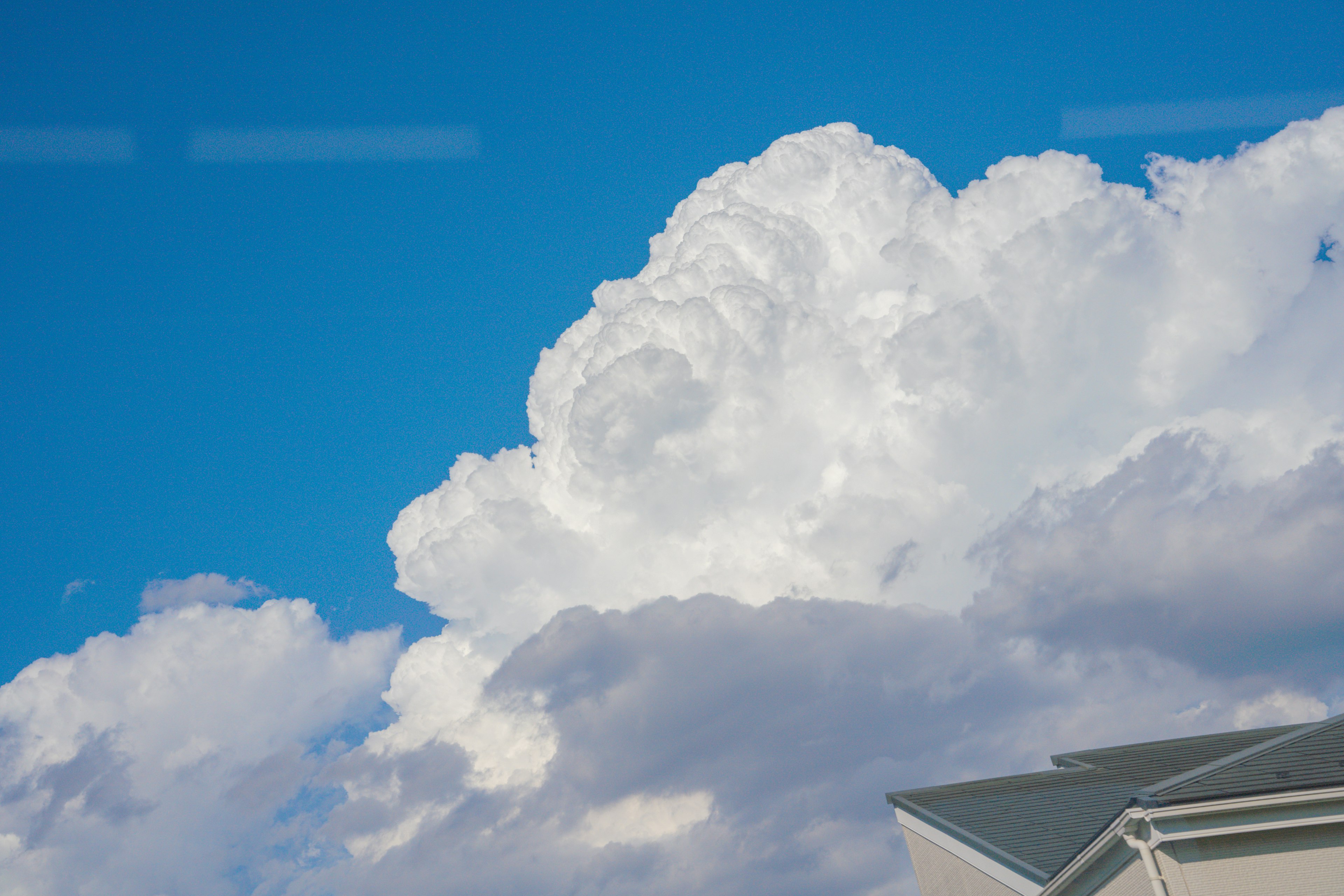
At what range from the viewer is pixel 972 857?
79.4 feet

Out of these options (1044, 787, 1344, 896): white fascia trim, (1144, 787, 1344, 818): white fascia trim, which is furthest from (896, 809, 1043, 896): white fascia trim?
(1144, 787, 1344, 818): white fascia trim

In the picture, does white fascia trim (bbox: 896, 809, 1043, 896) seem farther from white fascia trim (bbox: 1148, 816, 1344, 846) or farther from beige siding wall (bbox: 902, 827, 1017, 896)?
white fascia trim (bbox: 1148, 816, 1344, 846)

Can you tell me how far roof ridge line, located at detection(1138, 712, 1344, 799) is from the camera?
14812mm

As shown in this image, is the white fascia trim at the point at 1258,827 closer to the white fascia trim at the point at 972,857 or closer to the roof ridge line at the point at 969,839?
the roof ridge line at the point at 969,839

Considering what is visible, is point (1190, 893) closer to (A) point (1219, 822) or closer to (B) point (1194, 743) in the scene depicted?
(A) point (1219, 822)

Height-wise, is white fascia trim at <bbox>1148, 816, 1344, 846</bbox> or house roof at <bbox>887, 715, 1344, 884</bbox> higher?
house roof at <bbox>887, 715, 1344, 884</bbox>

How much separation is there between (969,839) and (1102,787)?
18.7ft

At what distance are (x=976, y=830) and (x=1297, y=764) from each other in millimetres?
10812

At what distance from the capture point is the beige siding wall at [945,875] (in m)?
23.4

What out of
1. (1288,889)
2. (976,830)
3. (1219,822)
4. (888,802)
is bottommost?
(1288,889)

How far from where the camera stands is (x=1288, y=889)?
1430 cm

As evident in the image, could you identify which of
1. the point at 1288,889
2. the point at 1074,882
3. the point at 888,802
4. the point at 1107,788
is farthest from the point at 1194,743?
the point at 1288,889

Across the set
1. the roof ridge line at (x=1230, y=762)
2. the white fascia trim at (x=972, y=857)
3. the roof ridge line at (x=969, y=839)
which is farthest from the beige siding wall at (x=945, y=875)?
the roof ridge line at (x=1230, y=762)

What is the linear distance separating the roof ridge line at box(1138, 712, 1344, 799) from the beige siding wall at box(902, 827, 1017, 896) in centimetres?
747
